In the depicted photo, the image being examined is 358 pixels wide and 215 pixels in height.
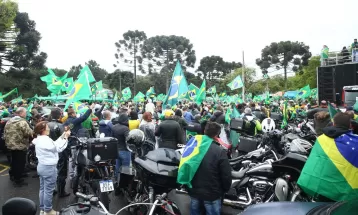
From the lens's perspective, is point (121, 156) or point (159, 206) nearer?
point (159, 206)

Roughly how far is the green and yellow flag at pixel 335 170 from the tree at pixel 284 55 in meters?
43.8

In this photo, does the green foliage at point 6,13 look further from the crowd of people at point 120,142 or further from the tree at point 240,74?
the tree at point 240,74

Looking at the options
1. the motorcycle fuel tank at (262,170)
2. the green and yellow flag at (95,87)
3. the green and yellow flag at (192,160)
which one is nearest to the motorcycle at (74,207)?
the green and yellow flag at (192,160)

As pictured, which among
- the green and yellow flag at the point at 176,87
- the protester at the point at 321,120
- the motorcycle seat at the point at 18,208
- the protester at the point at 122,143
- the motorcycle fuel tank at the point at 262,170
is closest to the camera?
the motorcycle seat at the point at 18,208

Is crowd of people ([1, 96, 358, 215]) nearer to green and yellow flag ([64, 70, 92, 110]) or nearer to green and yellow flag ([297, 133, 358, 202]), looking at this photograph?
green and yellow flag ([297, 133, 358, 202])

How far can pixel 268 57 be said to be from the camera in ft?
153

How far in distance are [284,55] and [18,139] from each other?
140 feet

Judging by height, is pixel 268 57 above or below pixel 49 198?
above

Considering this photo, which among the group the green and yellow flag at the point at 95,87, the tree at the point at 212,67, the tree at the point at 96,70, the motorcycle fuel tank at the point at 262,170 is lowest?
the motorcycle fuel tank at the point at 262,170

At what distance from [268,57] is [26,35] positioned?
30.5 metres

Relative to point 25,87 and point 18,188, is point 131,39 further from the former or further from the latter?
point 18,188

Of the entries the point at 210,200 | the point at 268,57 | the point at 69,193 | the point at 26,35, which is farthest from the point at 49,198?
the point at 268,57

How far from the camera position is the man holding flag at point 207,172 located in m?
3.70

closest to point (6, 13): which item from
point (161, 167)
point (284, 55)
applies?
point (161, 167)
